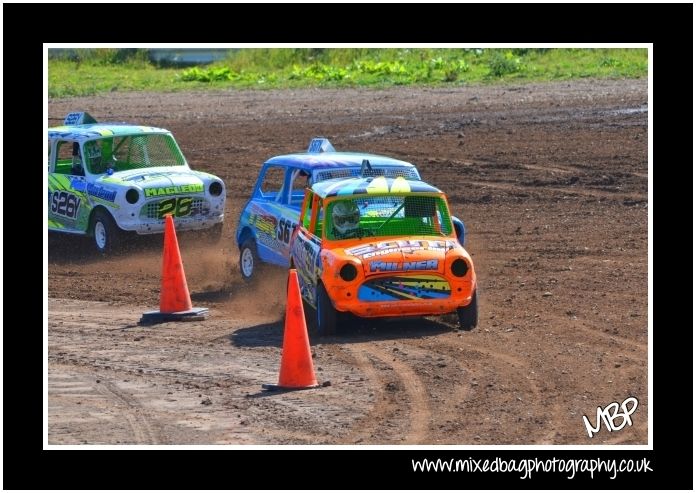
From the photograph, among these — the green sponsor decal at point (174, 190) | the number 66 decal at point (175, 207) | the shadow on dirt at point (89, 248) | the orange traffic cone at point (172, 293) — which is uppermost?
the green sponsor decal at point (174, 190)

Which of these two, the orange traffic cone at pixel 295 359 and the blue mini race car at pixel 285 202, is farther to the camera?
the blue mini race car at pixel 285 202

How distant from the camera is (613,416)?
9.45 m

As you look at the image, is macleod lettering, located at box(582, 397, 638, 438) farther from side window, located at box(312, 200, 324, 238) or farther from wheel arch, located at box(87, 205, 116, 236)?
wheel arch, located at box(87, 205, 116, 236)

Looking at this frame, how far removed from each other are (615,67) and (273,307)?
22736 mm

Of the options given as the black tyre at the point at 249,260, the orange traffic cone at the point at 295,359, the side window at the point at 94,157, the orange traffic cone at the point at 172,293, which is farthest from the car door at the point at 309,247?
the side window at the point at 94,157

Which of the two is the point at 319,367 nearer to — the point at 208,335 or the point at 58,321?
the point at 208,335

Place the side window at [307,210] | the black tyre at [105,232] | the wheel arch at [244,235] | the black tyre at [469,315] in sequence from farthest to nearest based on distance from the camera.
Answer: the black tyre at [105,232] < the wheel arch at [244,235] < the side window at [307,210] < the black tyre at [469,315]

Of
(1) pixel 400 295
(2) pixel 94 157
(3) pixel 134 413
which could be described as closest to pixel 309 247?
(1) pixel 400 295

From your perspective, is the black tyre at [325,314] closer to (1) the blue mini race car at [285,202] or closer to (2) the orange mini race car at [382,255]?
(2) the orange mini race car at [382,255]

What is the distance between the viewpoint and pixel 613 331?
1200cm

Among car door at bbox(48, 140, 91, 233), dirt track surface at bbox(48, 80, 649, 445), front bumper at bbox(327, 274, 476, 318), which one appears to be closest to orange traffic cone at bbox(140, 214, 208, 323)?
dirt track surface at bbox(48, 80, 649, 445)

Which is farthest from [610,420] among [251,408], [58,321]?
[58,321]

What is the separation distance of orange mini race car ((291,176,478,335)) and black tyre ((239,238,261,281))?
172cm

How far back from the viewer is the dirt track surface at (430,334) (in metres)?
9.59
